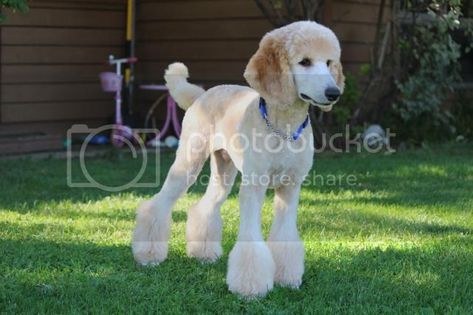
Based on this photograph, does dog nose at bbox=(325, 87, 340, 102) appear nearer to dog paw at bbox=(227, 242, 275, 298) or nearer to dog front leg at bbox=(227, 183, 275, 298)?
dog front leg at bbox=(227, 183, 275, 298)

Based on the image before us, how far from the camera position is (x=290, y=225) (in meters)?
3.44

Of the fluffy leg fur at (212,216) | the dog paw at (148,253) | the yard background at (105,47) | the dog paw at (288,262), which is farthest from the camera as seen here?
the yard background at (105,47)

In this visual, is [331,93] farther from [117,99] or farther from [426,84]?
[426,84]

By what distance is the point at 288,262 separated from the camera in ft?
11.2

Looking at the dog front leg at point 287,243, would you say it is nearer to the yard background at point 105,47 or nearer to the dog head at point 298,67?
the dog head at point 298,67

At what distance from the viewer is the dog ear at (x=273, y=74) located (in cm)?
315

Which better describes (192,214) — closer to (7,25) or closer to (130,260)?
(130,260)

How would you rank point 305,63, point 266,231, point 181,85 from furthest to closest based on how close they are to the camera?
point 266,231, point 181,85, point 305,63

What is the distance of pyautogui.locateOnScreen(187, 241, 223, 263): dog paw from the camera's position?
3.85 m

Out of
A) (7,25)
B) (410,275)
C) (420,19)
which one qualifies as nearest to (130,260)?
(410,275)

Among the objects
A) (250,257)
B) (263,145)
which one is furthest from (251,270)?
(263,145)

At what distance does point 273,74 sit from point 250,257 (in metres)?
0.87

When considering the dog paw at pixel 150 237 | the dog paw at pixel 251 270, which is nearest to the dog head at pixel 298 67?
the dog paw at pixel 251 270

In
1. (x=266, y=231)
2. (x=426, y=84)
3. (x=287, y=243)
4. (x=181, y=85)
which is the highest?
(x=181, y=85)
